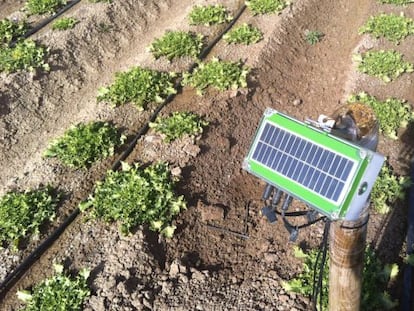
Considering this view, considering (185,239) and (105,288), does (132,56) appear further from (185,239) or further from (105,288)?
(105,288)

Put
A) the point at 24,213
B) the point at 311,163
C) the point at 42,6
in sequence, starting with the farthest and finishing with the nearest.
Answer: the point at 42,6 → the point at 24,213 → the point at 311,163

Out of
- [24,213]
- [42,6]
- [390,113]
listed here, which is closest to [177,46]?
[42,6]

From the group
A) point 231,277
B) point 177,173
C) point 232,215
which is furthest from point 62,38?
point 231,277

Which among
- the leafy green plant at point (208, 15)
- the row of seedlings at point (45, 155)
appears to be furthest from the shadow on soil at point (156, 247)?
the leafy green plant at point (208, 15)

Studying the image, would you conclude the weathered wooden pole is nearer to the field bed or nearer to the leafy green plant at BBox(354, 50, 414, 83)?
the field bed

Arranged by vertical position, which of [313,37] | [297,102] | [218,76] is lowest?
[297,102]

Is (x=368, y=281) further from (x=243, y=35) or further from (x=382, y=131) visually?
(x=243, y=35)

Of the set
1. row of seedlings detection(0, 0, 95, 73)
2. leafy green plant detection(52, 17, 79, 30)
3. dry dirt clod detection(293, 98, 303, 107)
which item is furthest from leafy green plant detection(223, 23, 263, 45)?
row of seedlings detection(0, 0, 95, 73)
